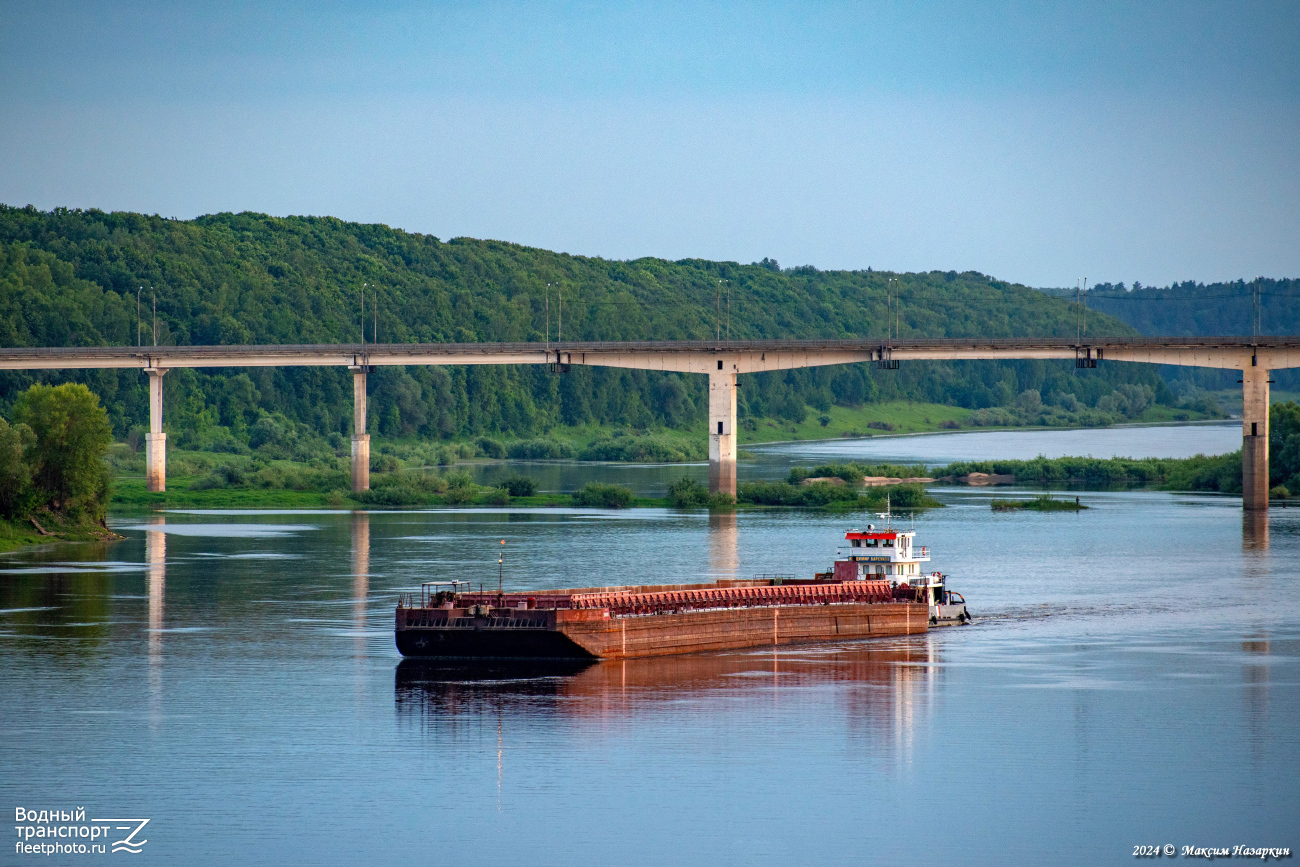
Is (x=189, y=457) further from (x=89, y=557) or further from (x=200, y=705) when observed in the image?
(x=200, y=705)

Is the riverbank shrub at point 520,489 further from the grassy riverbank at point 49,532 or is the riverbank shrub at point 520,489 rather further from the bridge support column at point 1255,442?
the bridge support column at point 1255,442

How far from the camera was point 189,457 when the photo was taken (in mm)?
171000

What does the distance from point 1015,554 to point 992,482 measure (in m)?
65.6

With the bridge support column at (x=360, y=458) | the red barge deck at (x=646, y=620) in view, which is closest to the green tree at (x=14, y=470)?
the red barge deck at (x=646, y=620)

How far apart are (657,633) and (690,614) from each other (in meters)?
1.74

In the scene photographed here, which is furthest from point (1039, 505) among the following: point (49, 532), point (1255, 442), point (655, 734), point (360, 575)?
point (655, 734)

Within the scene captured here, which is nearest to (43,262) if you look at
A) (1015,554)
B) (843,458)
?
(843,458)

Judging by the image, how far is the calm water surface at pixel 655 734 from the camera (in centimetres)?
3484

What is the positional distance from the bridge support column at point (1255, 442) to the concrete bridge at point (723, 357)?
2.9 inches

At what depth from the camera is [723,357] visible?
138 metres
